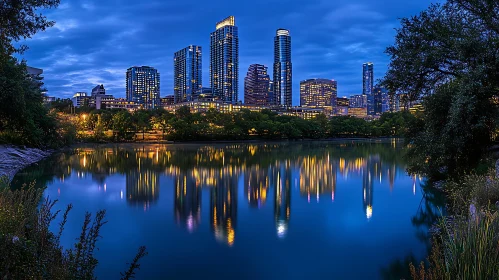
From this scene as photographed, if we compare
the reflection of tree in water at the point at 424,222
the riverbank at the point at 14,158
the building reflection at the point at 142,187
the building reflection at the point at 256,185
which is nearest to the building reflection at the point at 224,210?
the building reflection at the point at 256,185

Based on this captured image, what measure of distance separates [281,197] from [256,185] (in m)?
3.91

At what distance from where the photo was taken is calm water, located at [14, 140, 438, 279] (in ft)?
31.2

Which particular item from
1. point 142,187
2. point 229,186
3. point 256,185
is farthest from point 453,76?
point 142,187

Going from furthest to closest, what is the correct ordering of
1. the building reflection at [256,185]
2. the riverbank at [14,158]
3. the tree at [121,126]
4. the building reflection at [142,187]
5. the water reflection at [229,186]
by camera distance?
1. the tree at [121,126]
2. the riverbank at [14,158]
3. the building reflection at [142,187]
4. the building reflection at [256,185]
5. the water reflection at [229,186]

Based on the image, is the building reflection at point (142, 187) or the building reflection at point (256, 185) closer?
the building reflection at point (256, 185)

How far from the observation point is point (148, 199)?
18.3 m

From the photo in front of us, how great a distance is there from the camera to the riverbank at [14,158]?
87.0 ft

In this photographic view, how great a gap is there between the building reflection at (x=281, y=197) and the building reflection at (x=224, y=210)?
1727 millimetres

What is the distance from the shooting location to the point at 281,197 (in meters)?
19.0

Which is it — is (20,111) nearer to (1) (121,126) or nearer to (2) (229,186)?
(2) (229,186)

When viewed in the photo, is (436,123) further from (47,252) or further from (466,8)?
(47,252)

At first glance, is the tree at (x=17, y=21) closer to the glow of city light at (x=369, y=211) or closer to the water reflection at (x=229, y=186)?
the water reflection at (x=229, y=186)

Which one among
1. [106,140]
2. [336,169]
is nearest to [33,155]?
[336,169]

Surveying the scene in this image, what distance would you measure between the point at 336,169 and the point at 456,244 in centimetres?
2716
